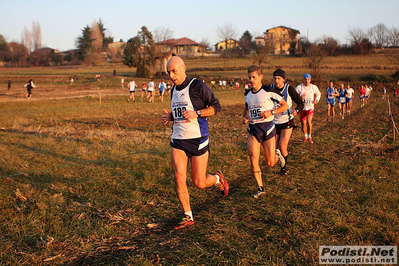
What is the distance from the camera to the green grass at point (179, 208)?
4211mm

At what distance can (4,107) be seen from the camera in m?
27.5

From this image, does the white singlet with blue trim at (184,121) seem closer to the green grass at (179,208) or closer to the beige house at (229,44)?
the green grass at (179,208)

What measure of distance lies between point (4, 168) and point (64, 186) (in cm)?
232

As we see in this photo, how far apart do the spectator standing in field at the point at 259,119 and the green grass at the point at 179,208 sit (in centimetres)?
65

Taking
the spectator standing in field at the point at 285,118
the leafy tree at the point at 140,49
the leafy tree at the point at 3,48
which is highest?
the leafy tree at the point at 3,48

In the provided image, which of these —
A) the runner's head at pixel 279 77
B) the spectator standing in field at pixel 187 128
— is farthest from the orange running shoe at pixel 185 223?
the runner's head at pixel 279 77

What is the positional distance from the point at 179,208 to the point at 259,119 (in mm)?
2153

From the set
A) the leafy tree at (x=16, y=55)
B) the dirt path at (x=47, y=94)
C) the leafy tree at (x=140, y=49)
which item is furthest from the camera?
the leafy tree at (x=16, y=55)

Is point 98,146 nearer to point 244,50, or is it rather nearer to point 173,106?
point 173,106

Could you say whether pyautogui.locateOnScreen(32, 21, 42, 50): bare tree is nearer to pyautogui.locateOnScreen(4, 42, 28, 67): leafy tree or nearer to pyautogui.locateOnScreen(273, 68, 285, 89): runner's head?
pyautogui.locateOnScreen(4, 42, 28, 67): leafy tree

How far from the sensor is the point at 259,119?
6.30 meters

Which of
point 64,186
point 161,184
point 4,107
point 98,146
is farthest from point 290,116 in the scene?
point 4,107

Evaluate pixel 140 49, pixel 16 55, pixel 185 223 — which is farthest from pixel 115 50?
pixel 185 223

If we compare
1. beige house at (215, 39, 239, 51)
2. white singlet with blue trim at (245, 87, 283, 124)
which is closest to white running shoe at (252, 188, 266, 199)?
→ white singlet with blue trim at (245, 87, 283, 124)
